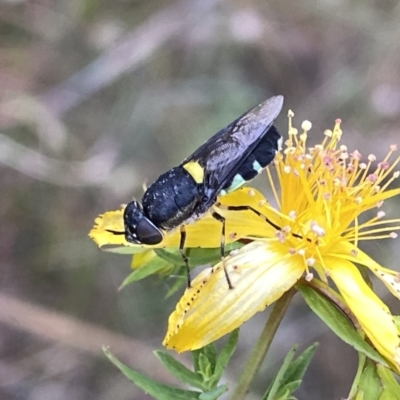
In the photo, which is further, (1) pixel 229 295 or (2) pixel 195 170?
(2) pixel 195 170

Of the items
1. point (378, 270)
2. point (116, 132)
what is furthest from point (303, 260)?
point (116, 132)

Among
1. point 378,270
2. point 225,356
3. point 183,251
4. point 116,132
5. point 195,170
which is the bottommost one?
point 225,356

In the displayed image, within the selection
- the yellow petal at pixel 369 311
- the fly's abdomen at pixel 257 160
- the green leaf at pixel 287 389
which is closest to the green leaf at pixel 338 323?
the yellow petal at pixel 369 311

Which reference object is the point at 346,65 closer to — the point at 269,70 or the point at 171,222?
the point at 269,70

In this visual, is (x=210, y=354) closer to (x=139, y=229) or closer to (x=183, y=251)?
(x=183, y=251)

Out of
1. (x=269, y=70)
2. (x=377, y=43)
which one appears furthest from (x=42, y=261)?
(x=377, y=43)
